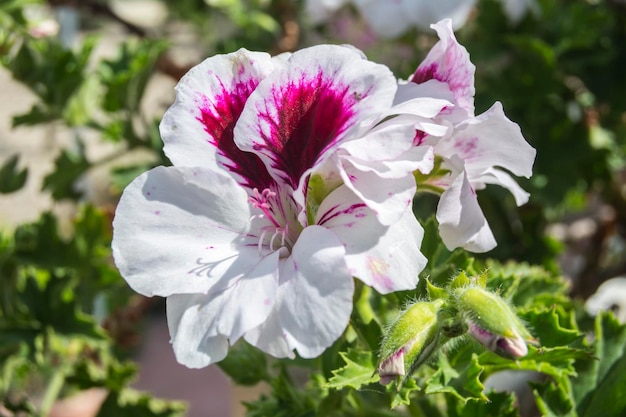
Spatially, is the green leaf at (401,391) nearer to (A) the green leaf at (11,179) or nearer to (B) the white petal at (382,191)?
(B) the white petal at (382,191)

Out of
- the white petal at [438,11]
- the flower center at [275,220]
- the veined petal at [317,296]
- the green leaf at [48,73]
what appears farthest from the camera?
the white petal at [438,11]

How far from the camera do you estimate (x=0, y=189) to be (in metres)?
1.17

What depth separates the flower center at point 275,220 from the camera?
70 cm

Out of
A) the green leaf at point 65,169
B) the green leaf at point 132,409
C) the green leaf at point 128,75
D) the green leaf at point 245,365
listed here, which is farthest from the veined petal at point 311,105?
the green leaf at point 65,169

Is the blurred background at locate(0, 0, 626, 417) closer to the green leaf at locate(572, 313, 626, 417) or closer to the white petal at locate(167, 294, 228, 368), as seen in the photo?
the green leaf at locate(572, 313, 626, 417)

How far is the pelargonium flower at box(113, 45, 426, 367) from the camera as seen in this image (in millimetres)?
620

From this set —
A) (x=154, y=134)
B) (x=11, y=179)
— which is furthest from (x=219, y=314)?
(x=154, y=134)

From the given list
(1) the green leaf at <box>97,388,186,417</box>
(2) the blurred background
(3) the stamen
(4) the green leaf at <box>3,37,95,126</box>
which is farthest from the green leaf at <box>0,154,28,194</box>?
(3) the stamen

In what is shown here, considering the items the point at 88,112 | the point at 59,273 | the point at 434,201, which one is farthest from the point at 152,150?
the point at 434,201

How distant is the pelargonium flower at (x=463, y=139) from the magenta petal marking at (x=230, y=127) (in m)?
0.13

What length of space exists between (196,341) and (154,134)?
2.45 ft

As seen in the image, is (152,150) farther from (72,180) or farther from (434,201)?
(434,201)

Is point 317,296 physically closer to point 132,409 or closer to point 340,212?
point 340,212

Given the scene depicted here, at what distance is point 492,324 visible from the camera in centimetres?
61
